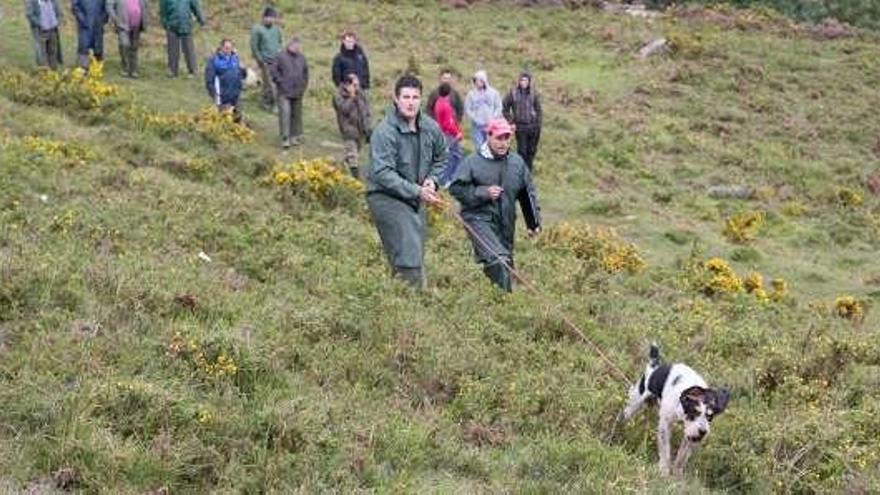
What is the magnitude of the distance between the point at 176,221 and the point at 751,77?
67.3 feet

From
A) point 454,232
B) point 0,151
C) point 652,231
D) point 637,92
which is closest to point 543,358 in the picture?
point 454,232

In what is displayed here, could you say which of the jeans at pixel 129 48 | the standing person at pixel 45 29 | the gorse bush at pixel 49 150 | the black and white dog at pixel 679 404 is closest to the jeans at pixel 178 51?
the jeans at pixel 129 48

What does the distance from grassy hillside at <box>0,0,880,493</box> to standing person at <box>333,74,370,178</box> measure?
111cm

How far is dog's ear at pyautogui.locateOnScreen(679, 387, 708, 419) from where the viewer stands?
21.6ft

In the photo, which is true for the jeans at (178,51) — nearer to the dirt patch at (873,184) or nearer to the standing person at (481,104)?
the standing person at (481,104)

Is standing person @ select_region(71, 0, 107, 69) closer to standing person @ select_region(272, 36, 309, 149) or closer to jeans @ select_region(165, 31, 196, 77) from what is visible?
jeans @ select_region(165, 31, 196, 77)

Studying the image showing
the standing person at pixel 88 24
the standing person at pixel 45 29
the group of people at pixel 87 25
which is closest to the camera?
the standing person at pixel 45 29

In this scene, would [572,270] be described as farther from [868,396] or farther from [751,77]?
[751,77]

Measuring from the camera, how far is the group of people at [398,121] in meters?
8.25

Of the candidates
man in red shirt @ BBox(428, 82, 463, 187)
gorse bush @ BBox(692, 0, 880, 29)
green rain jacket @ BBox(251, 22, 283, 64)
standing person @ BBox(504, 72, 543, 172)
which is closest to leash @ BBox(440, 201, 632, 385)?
man in red shirt @ BBox(428, 82, 463, 187)

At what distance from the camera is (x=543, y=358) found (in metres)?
8.17

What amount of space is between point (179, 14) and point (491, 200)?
12337 mm

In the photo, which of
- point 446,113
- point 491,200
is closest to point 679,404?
point 491,200

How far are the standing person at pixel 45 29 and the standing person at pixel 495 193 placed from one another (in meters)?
11.4
